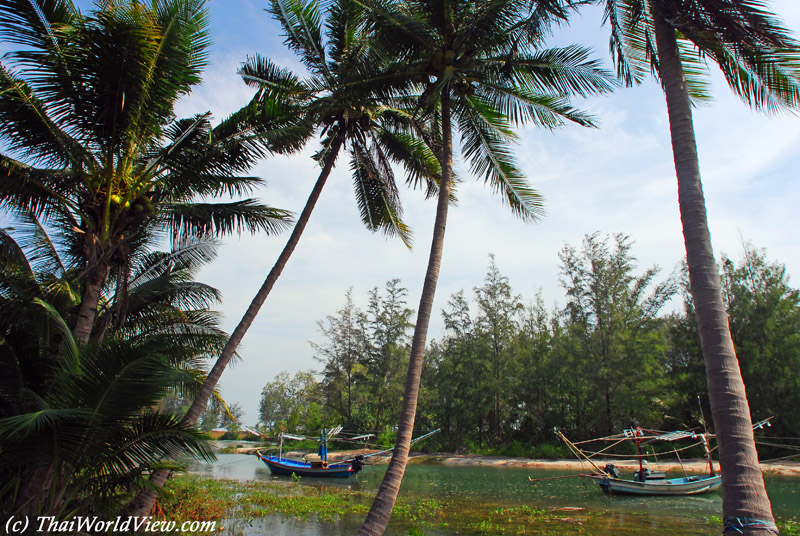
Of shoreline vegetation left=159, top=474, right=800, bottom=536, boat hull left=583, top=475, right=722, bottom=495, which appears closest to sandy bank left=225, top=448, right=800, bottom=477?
boat hull left=583, top=475, right=722, bottom=495

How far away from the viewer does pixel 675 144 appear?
5.35 meters

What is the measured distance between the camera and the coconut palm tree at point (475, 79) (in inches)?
317

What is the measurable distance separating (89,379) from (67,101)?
4994 mm

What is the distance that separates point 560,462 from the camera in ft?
103

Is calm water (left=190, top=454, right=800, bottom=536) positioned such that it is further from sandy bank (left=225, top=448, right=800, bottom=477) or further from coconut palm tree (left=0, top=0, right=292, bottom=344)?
coconut palm tree (left=0, top=0, right=292, bottom=344)

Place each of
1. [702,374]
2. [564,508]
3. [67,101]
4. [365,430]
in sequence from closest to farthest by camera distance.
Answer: [67,101]
[564,508]
[702,374]
[365,430]

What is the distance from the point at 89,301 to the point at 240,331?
256 cm

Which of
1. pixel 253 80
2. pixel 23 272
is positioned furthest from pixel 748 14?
pixel 23 272

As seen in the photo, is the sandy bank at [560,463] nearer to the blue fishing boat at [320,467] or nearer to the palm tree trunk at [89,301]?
the blue fishing boat at [320,467]

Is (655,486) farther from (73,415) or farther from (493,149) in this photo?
(73,415)

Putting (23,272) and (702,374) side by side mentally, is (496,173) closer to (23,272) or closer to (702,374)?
(23,272)

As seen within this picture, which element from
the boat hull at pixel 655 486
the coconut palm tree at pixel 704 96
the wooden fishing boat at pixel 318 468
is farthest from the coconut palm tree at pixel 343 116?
the wooden fishing boat at pixel 318 468

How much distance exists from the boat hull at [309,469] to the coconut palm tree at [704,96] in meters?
22.2

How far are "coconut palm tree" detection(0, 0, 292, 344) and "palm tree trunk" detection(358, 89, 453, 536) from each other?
4.18m
